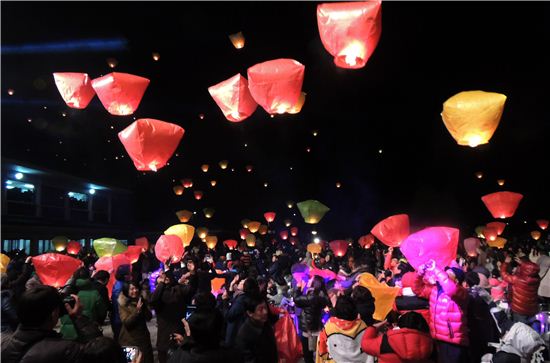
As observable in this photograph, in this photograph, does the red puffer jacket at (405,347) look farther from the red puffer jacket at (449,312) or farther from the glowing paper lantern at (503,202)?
the glowing paper lantern at (503,202)

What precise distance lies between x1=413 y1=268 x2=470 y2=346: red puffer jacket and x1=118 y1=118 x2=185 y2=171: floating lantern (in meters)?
3.92

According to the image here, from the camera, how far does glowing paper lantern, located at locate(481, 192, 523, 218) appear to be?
12040mm

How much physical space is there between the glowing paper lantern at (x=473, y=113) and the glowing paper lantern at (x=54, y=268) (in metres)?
6.15

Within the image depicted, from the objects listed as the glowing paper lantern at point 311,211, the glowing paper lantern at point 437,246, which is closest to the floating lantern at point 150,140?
the glowing paper lantern at point 437,246

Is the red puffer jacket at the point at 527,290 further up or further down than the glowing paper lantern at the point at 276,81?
further down

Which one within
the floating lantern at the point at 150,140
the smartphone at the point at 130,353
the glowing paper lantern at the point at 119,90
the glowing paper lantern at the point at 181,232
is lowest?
the smartphone at the point at 130,353

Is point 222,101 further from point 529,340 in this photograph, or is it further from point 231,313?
point 529,340

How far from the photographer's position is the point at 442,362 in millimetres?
4668

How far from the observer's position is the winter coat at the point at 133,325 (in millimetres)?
5203

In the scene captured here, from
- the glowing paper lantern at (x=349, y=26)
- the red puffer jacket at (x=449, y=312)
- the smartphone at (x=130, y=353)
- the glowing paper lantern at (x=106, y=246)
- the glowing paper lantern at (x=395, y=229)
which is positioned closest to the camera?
the red puffer jacket at (x=449, y=312)

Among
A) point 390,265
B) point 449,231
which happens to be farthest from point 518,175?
point 449,231

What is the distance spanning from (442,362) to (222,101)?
4466 millimetres

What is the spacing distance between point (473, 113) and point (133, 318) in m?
4.98

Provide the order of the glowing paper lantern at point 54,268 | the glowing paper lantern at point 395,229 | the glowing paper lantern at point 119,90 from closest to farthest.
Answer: the glowing paper lantern at point 119,90
the glowing paper lantern at point 54,268
the glowing paper lantern at point 395,229
